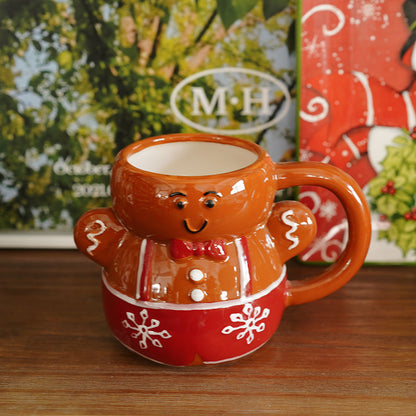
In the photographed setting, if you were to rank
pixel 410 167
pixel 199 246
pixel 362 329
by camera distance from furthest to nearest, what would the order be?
pixel 410 167, pixel 362 329, pixel 199 246

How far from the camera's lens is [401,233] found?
0.73 meters

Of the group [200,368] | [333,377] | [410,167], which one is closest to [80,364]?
[200,368]

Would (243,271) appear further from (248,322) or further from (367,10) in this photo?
(367,10)

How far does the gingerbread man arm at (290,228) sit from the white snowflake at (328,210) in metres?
0.17

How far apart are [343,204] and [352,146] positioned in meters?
0.18

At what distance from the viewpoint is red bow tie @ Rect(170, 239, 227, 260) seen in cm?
50

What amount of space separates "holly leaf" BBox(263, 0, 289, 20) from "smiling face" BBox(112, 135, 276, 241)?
0.29m

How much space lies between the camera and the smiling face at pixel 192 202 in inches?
18.8

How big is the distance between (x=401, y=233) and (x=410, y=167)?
0.29ft

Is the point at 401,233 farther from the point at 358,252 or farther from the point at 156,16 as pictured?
the point at 156,16

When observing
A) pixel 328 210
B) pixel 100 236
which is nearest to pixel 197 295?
pixel 100 236

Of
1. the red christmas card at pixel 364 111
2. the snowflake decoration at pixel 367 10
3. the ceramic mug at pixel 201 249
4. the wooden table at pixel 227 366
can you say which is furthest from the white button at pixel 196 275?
the snowflake decoration at pixel 367 10

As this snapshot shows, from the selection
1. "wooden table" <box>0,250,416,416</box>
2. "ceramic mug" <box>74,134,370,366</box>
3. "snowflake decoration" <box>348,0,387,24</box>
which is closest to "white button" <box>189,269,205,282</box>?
"ceramic mug" <box>74,134,370,366</box>

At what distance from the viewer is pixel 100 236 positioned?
0.54 metres
